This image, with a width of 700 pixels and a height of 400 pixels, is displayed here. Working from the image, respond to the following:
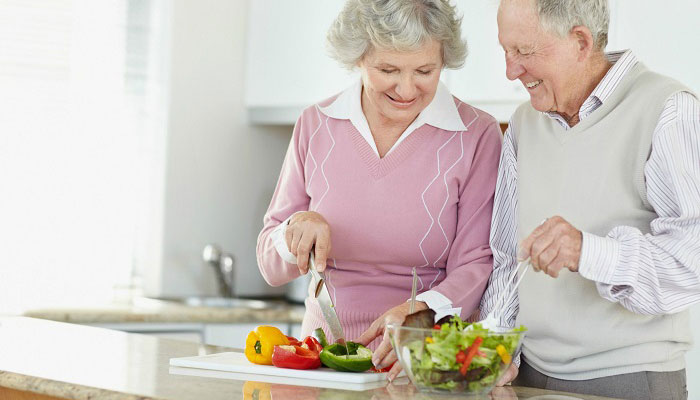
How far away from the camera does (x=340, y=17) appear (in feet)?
6.31

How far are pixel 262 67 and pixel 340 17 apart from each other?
1.93m

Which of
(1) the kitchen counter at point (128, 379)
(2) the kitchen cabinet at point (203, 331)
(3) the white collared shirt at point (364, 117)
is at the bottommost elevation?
(2) the kitchen cabinet at point (203, 331)

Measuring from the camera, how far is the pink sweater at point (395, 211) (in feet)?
6.23

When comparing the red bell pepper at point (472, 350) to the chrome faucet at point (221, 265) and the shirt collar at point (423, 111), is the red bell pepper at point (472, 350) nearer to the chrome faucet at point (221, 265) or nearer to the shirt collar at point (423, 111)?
the shirt collar at point (423, 111)

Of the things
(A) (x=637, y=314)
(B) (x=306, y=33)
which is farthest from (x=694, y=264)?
(B) (x=306, y=33)

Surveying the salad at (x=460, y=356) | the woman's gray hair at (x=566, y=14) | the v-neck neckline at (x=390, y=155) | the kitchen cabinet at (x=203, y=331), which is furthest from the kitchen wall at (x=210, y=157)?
the salad at (x=460, y=356)

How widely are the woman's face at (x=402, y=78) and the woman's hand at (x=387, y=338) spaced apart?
424 mm

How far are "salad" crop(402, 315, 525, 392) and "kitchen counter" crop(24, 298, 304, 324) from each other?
191cm

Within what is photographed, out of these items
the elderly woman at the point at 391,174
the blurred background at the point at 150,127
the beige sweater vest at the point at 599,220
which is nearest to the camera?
the beige sweater vest at the point at 599,220

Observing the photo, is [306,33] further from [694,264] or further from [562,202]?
[694,264]

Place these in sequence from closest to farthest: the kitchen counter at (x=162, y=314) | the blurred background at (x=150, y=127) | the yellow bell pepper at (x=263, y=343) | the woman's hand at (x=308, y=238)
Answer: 1. the yellow bell pepper at (x=263, y=343)
2. the woman's hand at (x=308, y=238)
3. the kitchen counter at (x=162, y=314)
4. the blurred background at (x=150, y=127)

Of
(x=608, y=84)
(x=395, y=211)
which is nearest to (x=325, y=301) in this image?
(x=395, y=211)

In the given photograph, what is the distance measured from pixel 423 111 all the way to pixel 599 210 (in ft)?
1.75

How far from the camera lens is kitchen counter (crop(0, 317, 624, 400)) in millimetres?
1379
